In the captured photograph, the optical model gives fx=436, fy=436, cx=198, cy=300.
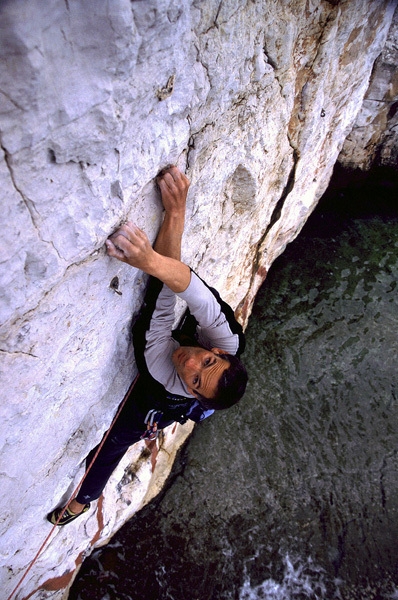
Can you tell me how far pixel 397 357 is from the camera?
3547 mm

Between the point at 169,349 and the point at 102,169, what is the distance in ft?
2.81

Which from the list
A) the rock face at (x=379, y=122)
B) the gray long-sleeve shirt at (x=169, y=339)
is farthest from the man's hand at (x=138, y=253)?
the rock face at (x=379, y=122)

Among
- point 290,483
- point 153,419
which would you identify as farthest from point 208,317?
point 290,483

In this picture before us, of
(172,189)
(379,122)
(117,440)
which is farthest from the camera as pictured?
(379,122)

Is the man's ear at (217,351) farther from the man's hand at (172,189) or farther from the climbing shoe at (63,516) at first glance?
the climbing shoe at (63,516)

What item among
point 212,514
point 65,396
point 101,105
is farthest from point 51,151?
point 212,514

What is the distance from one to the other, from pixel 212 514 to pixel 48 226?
243 cm

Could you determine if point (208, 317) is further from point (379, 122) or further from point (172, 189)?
point (379, 122)

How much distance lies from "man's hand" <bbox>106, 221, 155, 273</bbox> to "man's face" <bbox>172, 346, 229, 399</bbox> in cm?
45

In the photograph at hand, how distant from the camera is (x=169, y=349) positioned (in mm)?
1765

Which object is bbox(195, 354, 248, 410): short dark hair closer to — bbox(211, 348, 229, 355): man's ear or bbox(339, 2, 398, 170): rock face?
bbox(211, 348, 229, 355): man's ear

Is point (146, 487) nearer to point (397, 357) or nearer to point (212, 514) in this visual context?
point (212, 514)

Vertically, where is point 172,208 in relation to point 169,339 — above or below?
above

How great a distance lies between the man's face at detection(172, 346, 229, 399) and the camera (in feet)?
Result: 5.32
